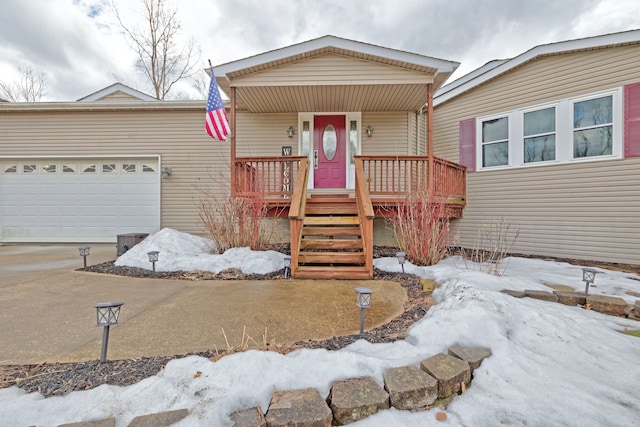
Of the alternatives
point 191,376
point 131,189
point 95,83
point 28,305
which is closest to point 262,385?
point 191,376

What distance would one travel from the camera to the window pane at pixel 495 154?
20.7ft

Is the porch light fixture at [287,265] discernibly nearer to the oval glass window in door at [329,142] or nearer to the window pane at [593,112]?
the oval glass window in door at [329,142]

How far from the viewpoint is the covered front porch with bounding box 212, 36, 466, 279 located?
4.54 meters

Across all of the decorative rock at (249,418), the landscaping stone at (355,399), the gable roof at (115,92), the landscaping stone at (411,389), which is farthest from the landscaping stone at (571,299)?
the gable roof at (115,92)

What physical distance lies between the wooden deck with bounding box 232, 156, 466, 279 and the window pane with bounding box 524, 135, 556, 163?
127 cm

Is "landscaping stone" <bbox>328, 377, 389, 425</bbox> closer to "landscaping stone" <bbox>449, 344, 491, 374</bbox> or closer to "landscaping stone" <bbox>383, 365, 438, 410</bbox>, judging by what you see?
"landscaping stone" <bbox>383, 365, 438, 410</bbox>

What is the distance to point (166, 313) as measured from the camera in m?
2.68

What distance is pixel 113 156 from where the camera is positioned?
750cm

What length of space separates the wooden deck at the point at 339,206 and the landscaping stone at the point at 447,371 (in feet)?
7.59

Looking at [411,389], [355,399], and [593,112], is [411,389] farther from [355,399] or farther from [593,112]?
[593,112]

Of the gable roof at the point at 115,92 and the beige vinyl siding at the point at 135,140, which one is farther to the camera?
the gable roof at the point at 115,92

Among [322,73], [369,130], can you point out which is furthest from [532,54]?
[322,73]

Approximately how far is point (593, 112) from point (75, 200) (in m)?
11.9

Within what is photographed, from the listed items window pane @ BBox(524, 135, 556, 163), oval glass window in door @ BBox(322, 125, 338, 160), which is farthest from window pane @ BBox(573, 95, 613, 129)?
oval glass window in door @ BBox(322, 125, 338, 160)
